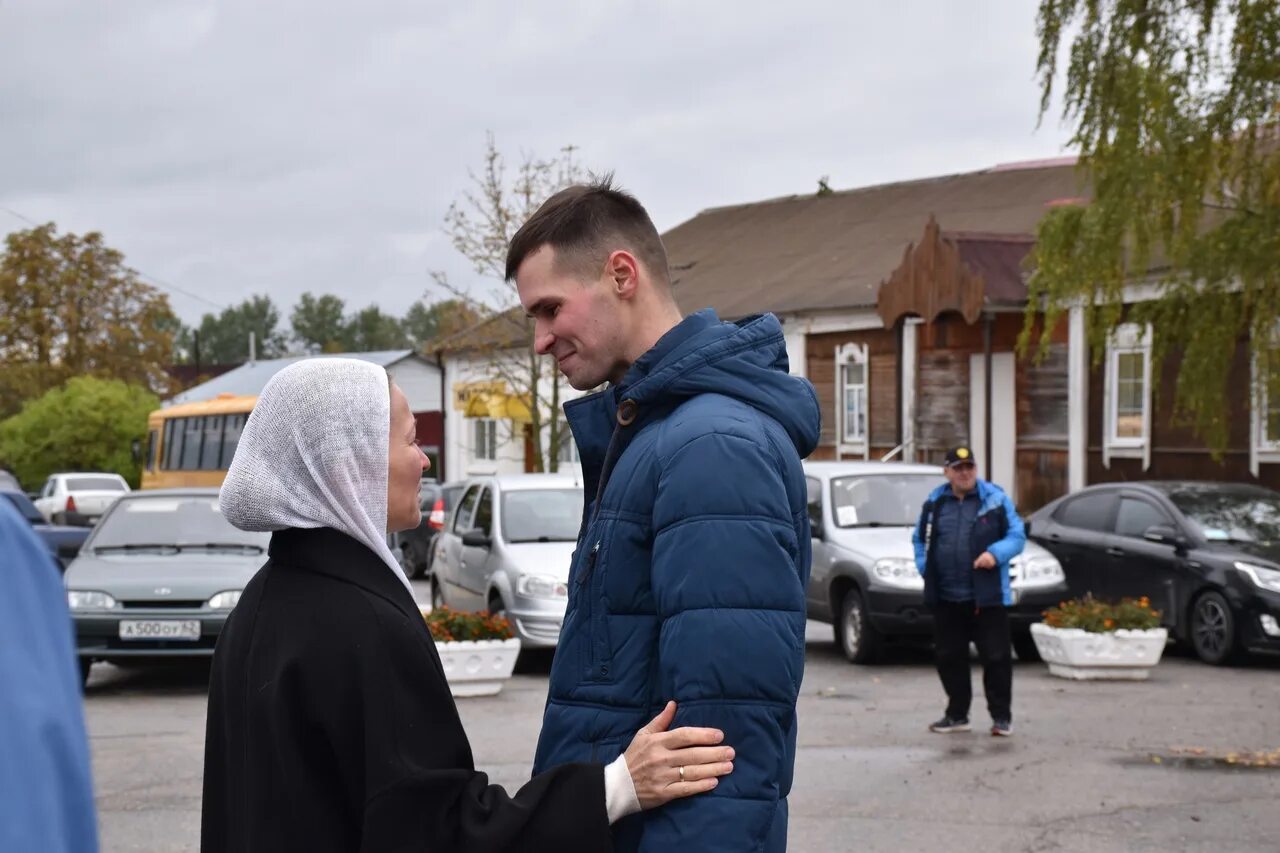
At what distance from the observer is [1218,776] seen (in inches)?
373

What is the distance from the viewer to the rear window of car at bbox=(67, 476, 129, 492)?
50.8 m

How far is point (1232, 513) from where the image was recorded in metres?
15.8

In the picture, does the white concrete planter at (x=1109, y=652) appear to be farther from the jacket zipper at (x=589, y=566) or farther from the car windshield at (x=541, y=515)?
the jacket zipper at (x=589, y=566)

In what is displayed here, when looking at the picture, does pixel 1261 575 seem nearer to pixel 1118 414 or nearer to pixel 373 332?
pixel 1118 414

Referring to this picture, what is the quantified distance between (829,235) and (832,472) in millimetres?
28103

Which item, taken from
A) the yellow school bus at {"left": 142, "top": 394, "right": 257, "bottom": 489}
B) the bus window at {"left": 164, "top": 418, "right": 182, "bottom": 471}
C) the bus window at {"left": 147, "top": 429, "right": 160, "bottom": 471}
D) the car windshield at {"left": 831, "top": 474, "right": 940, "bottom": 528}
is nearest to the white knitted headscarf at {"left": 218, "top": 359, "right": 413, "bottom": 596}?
the car windshield at {"left": 831, "top": 474, "right": 940, "bottom": 528}

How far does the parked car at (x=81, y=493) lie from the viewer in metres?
45.7

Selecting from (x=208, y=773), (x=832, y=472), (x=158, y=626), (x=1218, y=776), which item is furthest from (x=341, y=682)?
(x=832, y=472)

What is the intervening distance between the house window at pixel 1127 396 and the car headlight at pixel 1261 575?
591 inches

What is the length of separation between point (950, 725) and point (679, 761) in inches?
348

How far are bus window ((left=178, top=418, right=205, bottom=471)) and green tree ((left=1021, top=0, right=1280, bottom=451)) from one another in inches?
1057

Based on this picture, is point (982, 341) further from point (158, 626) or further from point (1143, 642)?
point (158, 626)

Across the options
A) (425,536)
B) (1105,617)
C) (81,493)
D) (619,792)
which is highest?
(619,792)

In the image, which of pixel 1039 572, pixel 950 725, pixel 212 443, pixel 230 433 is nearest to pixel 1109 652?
pixel 1039 572
